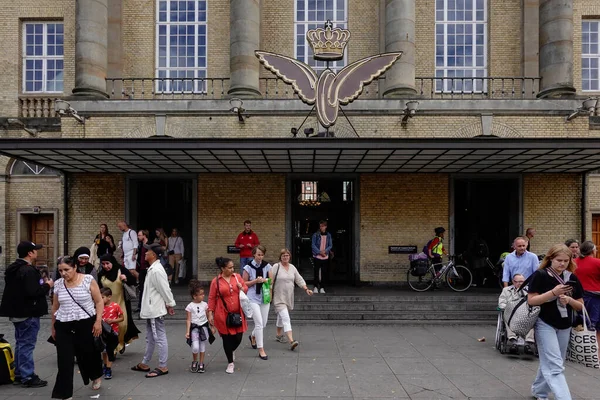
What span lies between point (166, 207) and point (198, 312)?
10562mm

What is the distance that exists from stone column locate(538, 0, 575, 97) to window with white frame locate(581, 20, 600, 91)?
2.10 metres

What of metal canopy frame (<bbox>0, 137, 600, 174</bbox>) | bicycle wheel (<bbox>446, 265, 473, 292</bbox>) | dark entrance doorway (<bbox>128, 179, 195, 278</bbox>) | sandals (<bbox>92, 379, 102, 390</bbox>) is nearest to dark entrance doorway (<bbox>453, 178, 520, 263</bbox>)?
metal canopy frame (<bbox>0, 137, 600, 174</bbox>)

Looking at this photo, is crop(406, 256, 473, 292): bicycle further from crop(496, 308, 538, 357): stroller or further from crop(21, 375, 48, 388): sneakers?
crop(21, 375, 48, 388): sneakers

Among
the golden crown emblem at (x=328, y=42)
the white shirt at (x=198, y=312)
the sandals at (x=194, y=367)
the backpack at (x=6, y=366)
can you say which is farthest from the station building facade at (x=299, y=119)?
the backpack at (x=6, y=366)

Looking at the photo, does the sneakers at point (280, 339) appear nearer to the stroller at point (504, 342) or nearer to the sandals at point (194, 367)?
the sandals at point (194, 367)

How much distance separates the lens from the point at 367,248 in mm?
16609

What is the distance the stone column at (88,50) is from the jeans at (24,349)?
11.4 m

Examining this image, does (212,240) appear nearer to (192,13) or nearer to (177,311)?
(177,311)

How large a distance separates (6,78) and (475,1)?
18.0 metres

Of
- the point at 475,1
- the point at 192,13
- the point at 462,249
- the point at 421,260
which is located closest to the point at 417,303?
the point at 421,260

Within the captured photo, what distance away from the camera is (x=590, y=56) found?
60.4ft

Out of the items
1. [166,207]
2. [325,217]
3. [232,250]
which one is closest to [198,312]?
[232,250]

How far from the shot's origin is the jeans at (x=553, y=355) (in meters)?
5.57

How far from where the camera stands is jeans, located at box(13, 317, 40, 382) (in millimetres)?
7000
